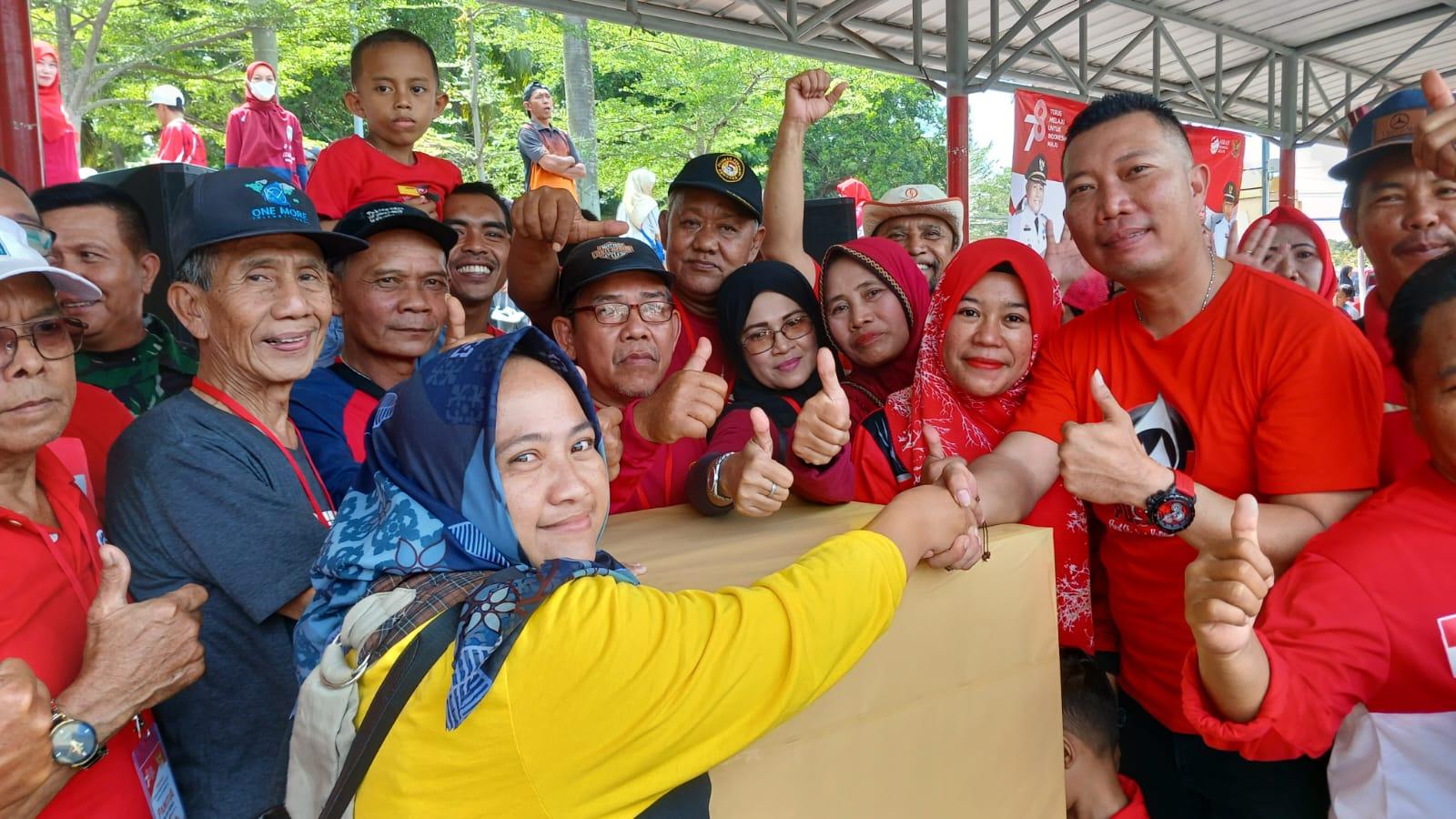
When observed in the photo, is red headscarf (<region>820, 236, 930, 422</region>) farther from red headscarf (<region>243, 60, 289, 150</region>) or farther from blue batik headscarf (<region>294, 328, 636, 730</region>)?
red headscarf (<region>243, 60, 289, 150</region>)

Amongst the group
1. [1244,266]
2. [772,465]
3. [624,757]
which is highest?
[1244,266]

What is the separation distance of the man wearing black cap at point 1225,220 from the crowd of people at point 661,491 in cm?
500

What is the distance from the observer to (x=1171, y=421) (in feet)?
6.19

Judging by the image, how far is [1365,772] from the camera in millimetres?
1444

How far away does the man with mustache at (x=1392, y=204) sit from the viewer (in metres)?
2.23

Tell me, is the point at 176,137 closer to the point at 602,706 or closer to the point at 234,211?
the point at 234,211

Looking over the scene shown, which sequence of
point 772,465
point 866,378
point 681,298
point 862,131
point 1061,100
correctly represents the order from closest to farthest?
point 772,465 → point 866,378 → point 681,298 → point 1061,100 → point 862,131

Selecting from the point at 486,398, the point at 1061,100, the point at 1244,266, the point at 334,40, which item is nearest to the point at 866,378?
the point at 1244,266

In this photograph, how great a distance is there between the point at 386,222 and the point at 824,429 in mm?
1289

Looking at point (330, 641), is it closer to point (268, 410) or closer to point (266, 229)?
point (268, 410)

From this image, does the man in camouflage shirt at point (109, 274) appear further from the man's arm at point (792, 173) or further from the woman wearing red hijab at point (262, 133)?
the woman wearing red hijab at point (262, 133)

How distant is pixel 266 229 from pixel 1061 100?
7.18m

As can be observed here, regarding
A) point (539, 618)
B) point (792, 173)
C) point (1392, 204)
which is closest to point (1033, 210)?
point (792, 173)

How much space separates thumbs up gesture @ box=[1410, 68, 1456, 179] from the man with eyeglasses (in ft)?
5.30
